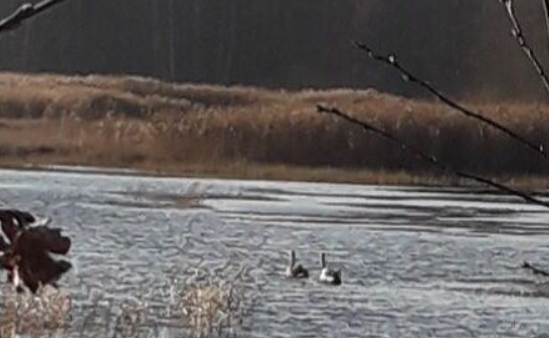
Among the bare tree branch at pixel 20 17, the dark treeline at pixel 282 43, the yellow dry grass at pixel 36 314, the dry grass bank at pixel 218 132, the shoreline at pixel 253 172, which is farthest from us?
the shoreline at pixel 253 172

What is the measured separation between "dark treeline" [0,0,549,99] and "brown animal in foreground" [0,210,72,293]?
5130 millimetres

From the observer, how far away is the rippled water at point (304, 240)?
5.73 m

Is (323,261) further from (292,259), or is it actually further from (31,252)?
(31,252)

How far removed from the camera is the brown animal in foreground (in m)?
0.43

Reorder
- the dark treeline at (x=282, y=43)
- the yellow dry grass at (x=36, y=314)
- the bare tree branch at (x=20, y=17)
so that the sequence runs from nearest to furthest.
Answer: the bare tree branch at (x=20, y=17) → the yellow dry grass at (x=36, y=314) → the dark treeline at (x=282, y=43)

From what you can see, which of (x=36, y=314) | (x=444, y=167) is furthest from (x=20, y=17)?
(x=36, y=314)

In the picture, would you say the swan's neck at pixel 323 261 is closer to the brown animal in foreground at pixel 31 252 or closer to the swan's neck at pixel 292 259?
the swan's neck at pixel 292 259

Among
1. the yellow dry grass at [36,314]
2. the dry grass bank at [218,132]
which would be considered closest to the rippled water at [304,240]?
the dry grass bank at [218,132]

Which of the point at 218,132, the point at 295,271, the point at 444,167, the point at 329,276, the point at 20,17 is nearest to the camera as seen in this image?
the point at 20,17

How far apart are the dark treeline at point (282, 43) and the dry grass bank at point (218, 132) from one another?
0.27ft

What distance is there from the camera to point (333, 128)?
19.9ft

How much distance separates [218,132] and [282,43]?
0.49 m

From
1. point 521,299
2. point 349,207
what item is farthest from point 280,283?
point 521,299

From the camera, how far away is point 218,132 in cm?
616
